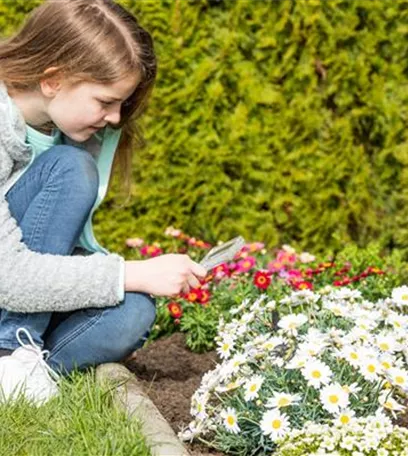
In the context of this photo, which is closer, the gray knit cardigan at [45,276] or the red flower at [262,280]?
the gray knit cardigan at [45,276]

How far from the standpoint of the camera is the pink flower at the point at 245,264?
4723 millimetres

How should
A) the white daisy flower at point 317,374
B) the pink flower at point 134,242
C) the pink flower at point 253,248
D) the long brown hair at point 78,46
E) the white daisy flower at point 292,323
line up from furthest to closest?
the pink flower at point 134,242, the pink flower at point 253,248, the long brown hair at point 78,46, the white daisy flower at point 292,323, the white daisy flower at point 317,374

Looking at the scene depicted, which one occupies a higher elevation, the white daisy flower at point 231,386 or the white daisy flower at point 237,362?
the white daisy flower at point 237,362

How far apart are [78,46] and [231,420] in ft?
4.19

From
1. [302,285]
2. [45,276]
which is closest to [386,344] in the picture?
[45,276]

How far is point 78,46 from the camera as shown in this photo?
143 inches


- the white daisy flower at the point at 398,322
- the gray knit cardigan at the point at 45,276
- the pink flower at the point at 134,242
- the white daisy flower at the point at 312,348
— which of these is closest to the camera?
the white daisy flower at the point at 312,348

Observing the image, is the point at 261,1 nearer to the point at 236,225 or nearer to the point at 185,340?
the point at 236,225

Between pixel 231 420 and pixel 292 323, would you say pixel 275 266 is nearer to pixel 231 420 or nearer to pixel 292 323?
pixel 292 323

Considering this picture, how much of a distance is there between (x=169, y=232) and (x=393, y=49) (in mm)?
1384


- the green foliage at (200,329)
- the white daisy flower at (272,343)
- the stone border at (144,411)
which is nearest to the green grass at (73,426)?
the stone border at (144,411)

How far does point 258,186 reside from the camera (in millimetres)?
5590

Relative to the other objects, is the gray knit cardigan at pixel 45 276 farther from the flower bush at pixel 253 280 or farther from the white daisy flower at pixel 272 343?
the flower bush at pixel 253 280

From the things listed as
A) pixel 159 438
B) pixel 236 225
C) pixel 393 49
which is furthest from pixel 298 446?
pixel 393 49
